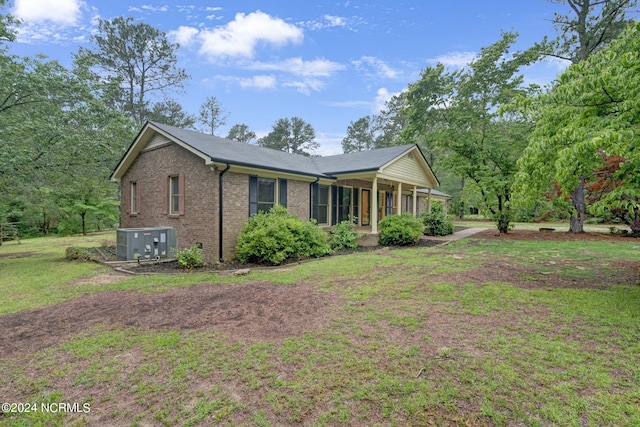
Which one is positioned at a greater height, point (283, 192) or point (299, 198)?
point (283, 192)

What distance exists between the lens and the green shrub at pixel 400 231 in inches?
458

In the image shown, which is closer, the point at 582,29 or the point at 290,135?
the point at 582,29

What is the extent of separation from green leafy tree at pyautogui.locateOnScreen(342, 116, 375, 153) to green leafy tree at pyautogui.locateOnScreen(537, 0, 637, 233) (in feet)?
93.9

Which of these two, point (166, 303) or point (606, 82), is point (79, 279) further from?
point (606, 82)

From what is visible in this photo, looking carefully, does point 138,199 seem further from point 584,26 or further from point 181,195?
point 584,26

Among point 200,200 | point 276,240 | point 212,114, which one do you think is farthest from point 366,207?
point 212,114

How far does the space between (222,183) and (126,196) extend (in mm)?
6803

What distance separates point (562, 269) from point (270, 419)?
7.68 metres

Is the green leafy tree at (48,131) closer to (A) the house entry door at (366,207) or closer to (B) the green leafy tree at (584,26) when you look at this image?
(A) the house entry door at (366,207)

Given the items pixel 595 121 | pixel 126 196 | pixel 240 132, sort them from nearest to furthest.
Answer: pixel 595 121
pixel 126 196
pixel 240 132

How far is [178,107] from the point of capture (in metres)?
26.5

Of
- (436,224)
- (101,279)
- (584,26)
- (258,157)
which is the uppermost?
(584,26)

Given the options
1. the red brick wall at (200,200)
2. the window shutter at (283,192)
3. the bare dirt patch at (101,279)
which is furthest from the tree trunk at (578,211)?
the bare dirt patch at (101,279)

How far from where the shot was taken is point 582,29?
554 inches
